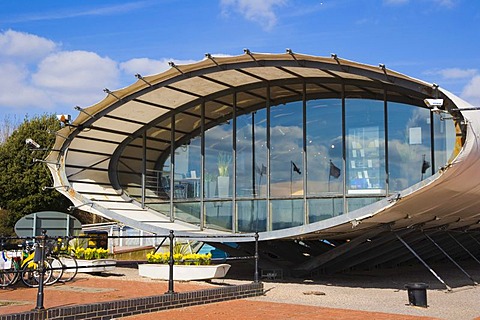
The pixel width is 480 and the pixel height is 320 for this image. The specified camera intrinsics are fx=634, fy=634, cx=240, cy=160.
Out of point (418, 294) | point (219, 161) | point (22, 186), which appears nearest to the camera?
point (418, 294)

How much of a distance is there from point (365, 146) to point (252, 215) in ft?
11.1

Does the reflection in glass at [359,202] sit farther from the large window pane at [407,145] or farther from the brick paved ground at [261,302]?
the brick paved ground at [261,302]

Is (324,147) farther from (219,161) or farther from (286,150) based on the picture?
(219,161)

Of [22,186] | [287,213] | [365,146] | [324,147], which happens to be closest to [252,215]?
[287,213]

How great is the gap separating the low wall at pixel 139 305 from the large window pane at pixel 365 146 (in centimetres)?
427

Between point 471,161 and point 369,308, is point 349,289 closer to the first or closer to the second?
point 369,308

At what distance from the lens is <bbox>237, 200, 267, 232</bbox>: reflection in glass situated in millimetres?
16188

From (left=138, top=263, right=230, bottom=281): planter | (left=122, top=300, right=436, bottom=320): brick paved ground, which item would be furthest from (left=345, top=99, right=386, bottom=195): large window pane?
(left=122, top=300, right=436, bottom=320): brick paved ground

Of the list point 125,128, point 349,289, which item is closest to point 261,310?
point 349,289

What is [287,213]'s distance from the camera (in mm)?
15891

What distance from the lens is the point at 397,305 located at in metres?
11.1

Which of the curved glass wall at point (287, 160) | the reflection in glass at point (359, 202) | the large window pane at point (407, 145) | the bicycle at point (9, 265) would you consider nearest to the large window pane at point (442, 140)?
the curved glass wall at point (287, 160)

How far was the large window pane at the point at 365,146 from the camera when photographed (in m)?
15.2

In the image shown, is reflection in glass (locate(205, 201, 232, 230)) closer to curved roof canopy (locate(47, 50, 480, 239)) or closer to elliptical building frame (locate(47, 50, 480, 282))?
elliptical building frame (locate(47, 50, 480, 282))
